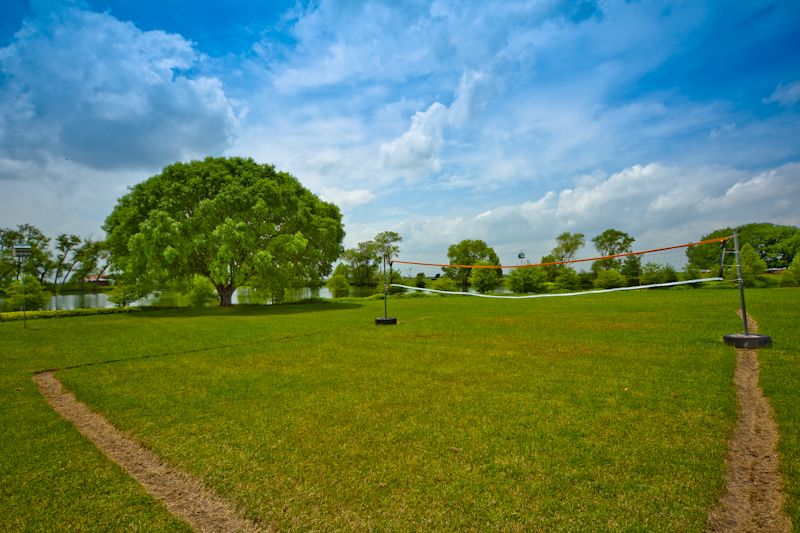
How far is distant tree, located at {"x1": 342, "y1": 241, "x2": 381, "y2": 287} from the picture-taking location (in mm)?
77125

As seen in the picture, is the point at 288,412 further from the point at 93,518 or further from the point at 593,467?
the point at 593,467

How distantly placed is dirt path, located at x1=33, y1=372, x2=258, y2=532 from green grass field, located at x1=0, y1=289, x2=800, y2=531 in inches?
5.4

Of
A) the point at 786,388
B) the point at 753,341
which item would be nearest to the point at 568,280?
the point at 753,341

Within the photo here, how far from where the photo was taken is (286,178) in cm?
3375

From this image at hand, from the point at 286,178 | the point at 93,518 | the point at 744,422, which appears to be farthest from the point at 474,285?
the point at 93,518

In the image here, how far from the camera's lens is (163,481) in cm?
456

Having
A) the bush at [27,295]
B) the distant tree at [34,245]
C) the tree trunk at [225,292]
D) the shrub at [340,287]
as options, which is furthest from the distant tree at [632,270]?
the distant tree at [34,245]

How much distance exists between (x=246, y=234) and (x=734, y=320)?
27.8m

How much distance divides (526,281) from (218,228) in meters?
37.7

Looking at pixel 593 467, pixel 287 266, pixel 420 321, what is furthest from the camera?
pixel 287 266

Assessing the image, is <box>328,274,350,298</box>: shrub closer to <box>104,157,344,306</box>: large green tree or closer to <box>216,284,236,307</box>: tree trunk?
<box>104,157,344,306</box>: large green tree

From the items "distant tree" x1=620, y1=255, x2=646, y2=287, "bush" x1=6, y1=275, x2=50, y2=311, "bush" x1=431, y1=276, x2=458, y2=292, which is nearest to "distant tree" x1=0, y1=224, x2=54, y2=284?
"bush" x1=6, y1=275, x2=50, y2=311

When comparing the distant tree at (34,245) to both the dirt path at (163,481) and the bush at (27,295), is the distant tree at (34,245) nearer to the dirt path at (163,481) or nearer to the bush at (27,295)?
the bush at (27,295)

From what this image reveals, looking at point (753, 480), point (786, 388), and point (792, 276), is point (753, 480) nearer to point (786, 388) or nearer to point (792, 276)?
point (786, 388)
